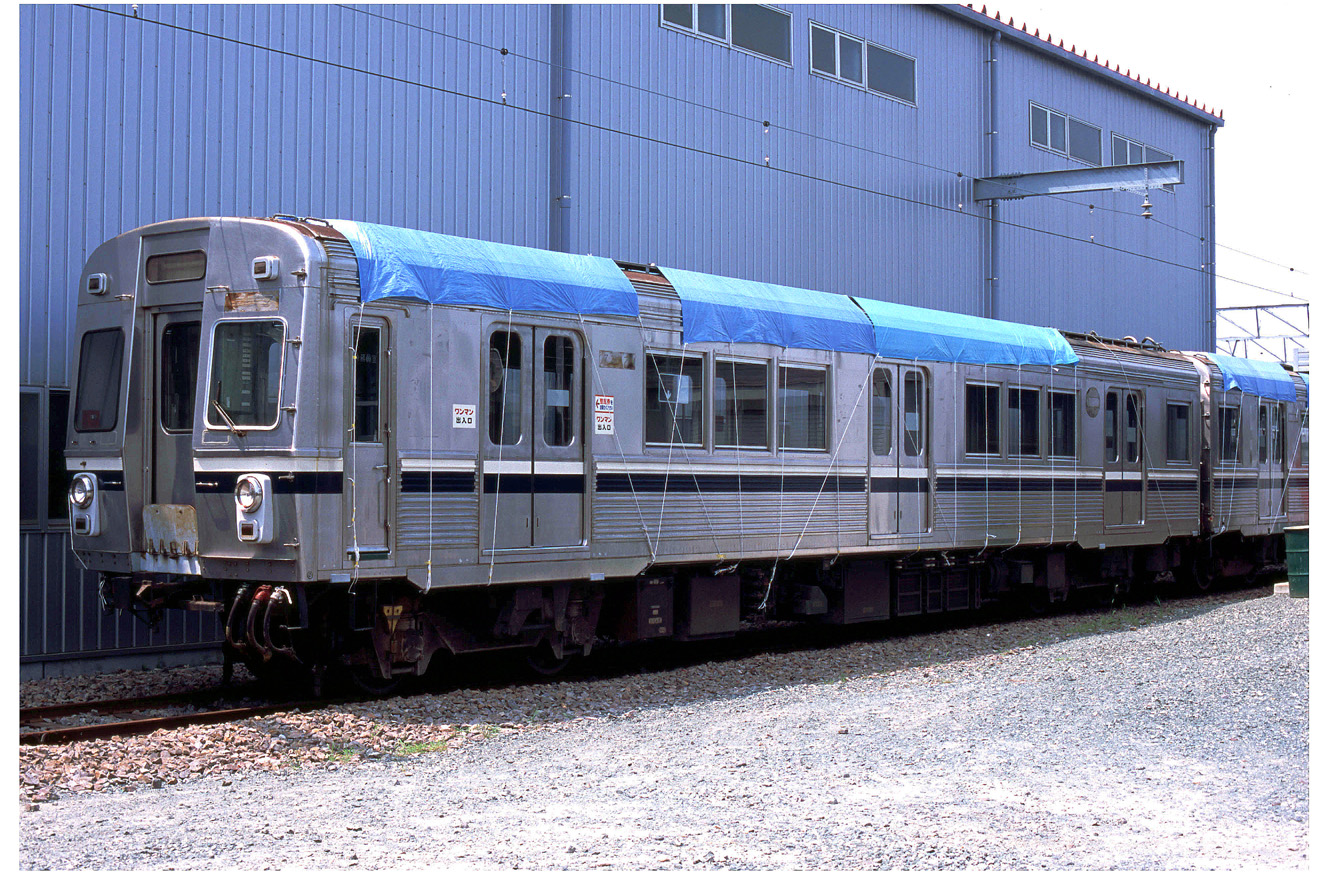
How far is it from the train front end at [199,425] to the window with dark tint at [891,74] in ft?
41.6

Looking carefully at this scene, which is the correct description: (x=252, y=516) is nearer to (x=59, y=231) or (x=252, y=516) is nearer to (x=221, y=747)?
(x=221, y=747)

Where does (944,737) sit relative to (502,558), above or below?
below

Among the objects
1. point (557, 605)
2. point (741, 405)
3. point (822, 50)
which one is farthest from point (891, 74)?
point (557, 605)

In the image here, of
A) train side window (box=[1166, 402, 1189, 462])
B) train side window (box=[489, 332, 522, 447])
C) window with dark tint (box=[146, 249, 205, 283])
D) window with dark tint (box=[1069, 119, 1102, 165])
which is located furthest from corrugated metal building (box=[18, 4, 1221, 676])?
train side window (box=[1166, 402, 1189, 462])

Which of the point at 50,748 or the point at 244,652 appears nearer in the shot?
the point at 50,748

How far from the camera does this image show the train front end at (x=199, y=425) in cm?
894

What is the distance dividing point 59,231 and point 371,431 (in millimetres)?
4173

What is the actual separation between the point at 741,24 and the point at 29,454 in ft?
34.6

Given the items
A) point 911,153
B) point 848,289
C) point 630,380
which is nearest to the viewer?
point 630,380

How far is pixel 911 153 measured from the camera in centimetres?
2059

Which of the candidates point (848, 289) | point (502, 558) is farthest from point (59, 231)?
point (848, 289)

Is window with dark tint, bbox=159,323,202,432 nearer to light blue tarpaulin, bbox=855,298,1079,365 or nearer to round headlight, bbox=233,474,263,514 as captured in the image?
round headlight, bbox=233,474,263,514

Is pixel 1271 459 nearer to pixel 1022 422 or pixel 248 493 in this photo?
pixel 1022 422

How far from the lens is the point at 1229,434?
18.9 metres
